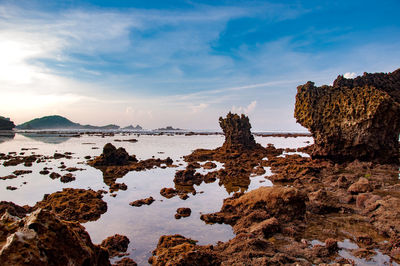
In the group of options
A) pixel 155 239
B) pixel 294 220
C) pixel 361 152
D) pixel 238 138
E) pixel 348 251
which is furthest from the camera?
pixel 238 138

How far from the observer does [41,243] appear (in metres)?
4.78

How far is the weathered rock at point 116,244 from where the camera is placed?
9848 mm

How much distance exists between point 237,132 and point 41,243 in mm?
45460

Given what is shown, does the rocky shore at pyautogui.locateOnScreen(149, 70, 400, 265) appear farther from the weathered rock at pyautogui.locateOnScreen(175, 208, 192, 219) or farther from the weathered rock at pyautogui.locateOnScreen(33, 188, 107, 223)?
the weathered rock at pyautogui.locateOnScreen(33, 188, 107, 223)

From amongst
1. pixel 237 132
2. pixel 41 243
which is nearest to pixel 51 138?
pixel 237 132

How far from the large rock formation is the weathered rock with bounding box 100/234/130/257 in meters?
26.7

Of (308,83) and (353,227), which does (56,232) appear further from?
(308,83)

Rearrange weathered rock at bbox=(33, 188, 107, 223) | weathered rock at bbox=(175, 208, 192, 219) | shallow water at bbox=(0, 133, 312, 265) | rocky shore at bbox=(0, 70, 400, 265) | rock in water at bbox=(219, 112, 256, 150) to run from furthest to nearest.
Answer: rock in water at bbox=(219, 112, 256, 150) < weathered rock at bbox=(33, 188, 107, 223) < weathered rock at bbox=(175, 208, 192, 219) < shallow water at bbox=(0, 133, 312, 265) < rocky shore at bbox=(0, 70, 400, 265)

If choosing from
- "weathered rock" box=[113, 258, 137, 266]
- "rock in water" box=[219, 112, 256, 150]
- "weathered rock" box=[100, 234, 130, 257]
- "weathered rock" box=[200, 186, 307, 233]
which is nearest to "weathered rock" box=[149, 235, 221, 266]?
"weathered rock" box=[113, 258, 137, 266]

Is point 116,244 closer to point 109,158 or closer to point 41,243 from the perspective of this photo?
point 41,243

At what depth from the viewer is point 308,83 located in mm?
33562

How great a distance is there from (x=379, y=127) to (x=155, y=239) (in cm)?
2642

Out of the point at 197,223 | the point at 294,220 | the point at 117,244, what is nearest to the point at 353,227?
the point at 294,220

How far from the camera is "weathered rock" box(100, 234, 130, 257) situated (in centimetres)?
985
